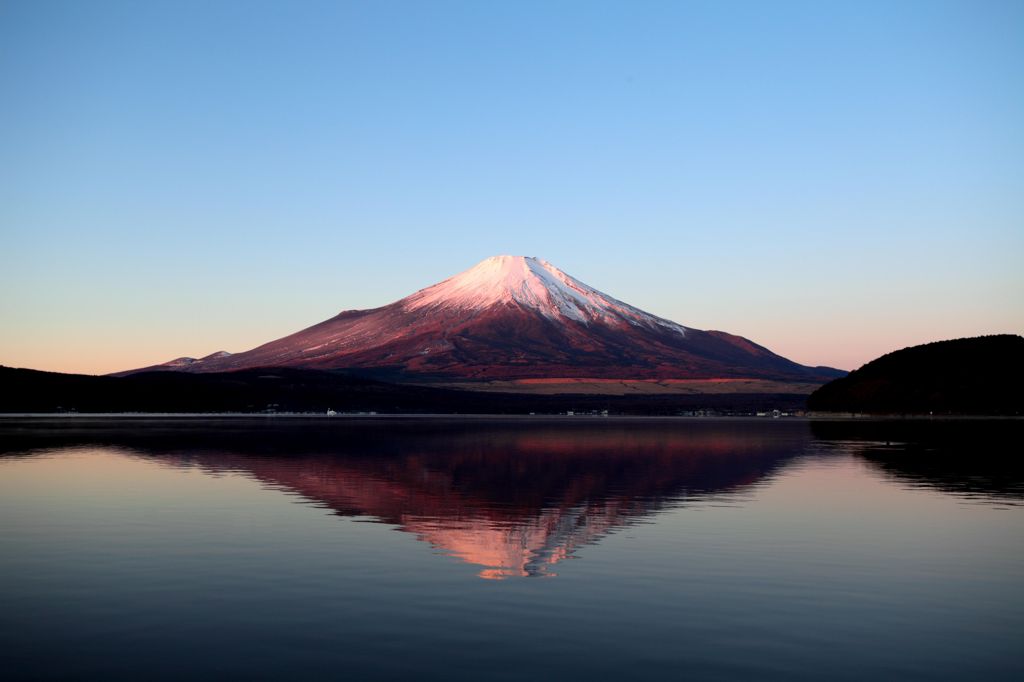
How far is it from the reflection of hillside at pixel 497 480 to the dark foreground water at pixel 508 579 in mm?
327

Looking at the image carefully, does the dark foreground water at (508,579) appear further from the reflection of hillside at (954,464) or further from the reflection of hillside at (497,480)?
the reflection of hillside at (954,464)

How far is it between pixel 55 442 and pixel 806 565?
87834 mm

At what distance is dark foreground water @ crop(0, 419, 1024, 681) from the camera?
17656 mm

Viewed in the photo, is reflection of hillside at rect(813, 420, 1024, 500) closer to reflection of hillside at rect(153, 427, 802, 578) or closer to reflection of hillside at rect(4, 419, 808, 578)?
reflection of hillside at rect(4, 419, 808, 578)

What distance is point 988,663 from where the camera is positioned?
17625 mm

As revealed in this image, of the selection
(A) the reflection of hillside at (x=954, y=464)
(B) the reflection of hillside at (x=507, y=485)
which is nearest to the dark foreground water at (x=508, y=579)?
(B) the reflection of hillside at (x=507, y=485)

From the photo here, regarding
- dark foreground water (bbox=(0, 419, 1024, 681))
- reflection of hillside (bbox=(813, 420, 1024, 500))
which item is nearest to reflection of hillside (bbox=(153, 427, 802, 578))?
dark foreground water (bbox=(0, 419, 1024, 681))

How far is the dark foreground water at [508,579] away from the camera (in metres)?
17.7

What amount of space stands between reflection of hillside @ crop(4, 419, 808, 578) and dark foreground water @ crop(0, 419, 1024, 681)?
1.07 feet

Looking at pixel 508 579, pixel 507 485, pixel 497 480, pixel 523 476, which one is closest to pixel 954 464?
pixel 523 476

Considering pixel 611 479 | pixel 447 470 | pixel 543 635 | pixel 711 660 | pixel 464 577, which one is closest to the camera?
pixel 711 660

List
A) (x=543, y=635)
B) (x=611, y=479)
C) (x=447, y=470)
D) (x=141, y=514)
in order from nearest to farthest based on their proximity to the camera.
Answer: (x=543, y=635) → (x=141, y=514) → (x=611, y=479) → (x=447, y=470)

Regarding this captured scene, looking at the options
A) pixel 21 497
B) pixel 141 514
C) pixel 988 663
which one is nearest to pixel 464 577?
pixel 988 663

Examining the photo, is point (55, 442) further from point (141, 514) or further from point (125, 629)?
point (125, 629)
